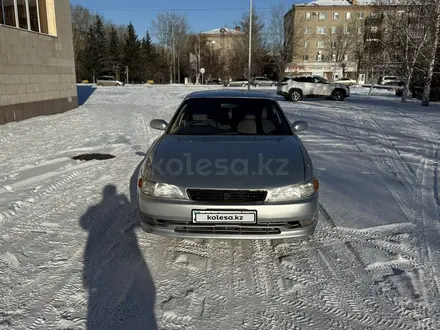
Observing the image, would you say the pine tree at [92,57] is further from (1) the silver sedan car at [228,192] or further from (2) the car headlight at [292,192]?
(2) the car headlight at [292,192]

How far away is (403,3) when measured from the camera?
1836 centimetres

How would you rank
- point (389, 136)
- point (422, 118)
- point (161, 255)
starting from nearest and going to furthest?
point (161, 255), point (389, 136), point (422, 118)

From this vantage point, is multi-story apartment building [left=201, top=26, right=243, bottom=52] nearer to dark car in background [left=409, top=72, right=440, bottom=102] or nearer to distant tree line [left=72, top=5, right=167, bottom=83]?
distant tree line [left=72, top=5, right=167, bottom=83]

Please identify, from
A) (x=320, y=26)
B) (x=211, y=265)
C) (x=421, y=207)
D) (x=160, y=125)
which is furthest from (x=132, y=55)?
(x=211, y=265)

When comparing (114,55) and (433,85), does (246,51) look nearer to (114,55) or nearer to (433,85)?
(114,55)

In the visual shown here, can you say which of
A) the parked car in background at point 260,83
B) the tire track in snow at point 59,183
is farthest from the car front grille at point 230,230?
the parked car in background at point 260,83

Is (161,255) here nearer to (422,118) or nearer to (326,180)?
(326,180)

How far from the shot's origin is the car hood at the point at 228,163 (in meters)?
2.93

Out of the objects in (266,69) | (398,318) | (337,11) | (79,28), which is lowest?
(398,318)

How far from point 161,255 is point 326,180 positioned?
3292mm

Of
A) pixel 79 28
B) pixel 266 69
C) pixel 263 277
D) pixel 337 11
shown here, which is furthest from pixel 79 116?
pixel 337 11

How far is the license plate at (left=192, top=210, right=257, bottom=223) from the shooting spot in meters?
2.84

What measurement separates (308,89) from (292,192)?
2056 cm

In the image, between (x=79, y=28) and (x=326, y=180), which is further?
(x=79, y=28)
